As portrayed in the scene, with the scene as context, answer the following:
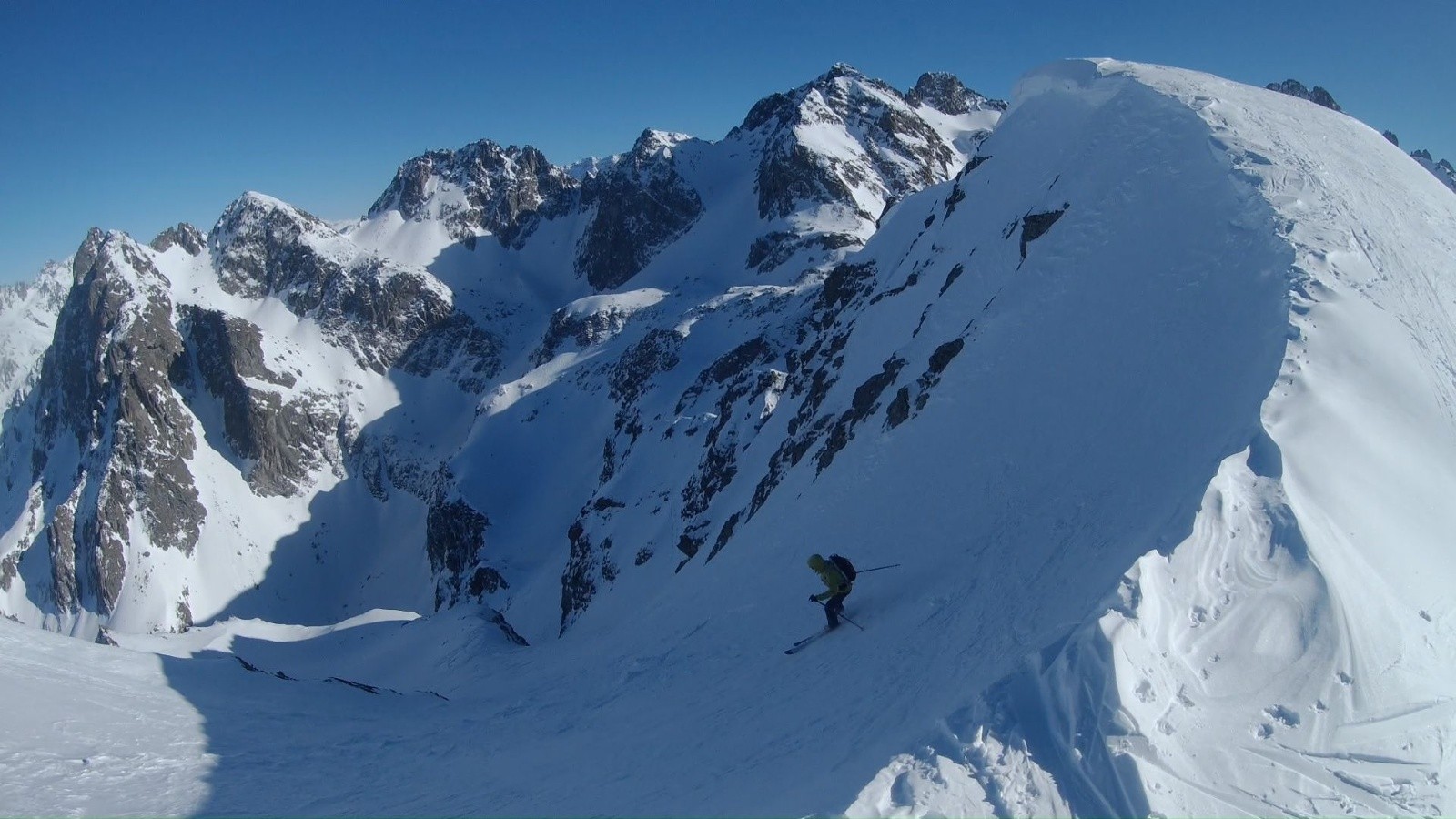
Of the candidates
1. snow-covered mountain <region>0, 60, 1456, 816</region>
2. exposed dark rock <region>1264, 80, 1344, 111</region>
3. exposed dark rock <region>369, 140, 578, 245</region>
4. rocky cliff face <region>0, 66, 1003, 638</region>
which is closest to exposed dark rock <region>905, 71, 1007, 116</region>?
rocky cliff face <region>0, 66, 1003, 638</region>

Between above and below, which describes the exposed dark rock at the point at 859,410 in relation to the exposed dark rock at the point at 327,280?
below

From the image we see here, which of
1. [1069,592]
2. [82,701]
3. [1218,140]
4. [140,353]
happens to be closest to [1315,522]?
[1069,592]

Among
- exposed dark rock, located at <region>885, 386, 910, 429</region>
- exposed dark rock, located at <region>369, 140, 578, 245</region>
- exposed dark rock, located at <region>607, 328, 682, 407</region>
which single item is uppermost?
exposed dark rock, located at <region>369, 140, 578, 245</region>

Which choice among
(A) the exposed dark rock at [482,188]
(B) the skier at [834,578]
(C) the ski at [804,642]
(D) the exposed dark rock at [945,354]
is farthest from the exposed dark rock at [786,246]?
(B) the skier at [834,578]

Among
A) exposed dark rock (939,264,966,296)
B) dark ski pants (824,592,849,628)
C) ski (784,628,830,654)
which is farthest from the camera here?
exposed dark rock (939,264,966,296)

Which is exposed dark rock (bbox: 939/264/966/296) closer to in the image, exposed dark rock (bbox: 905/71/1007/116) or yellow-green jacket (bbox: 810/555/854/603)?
yellow-green jacket (bbox: 810/555/854/603)

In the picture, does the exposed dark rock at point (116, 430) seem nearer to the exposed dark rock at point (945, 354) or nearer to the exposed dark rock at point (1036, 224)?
the exposed dark rock at point (945, 354)

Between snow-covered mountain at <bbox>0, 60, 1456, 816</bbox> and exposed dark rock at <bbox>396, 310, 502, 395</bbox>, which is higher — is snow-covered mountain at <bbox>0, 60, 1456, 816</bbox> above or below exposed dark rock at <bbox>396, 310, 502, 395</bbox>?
below

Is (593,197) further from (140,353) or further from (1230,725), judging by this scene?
(1230,725)
